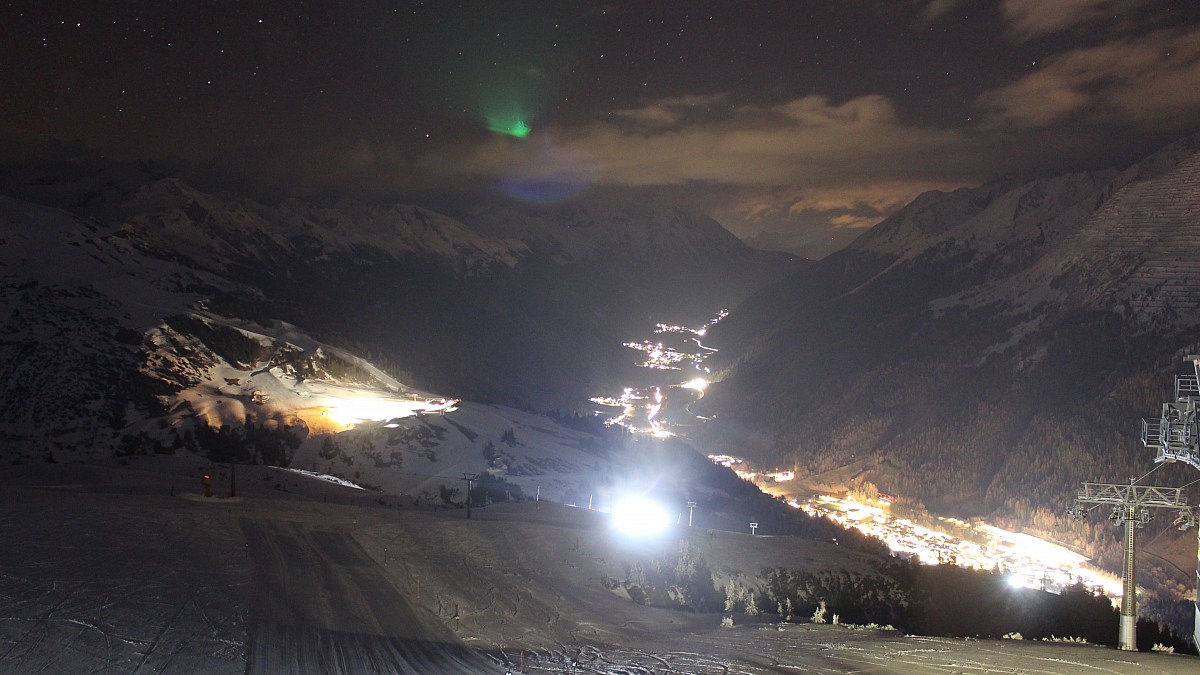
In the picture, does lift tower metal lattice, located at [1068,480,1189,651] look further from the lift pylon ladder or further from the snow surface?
the snow surface

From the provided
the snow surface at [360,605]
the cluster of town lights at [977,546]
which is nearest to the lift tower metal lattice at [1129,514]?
the snow surface at [360,605]

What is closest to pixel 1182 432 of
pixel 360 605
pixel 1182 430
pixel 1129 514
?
pixel 1182 430

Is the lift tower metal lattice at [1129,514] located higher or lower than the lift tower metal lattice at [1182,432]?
lower

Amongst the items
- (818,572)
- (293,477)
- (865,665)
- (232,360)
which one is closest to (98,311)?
(232,360)

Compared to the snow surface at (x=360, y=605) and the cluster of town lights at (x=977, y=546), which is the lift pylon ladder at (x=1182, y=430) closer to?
the snow surface at (x=360, y=605)

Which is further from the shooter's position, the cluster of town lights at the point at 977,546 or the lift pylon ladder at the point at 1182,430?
the cluster of town lights at the point at 977,546

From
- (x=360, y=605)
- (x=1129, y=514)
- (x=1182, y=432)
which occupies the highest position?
(x=1182, y=432)

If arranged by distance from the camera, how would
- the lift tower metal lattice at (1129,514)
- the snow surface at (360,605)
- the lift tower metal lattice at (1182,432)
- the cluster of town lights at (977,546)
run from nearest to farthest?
the snow surface at (360,605) < the lift tower metal lattice at (1182,432) < the lift tower metal lattice at (1129,514) < the cluster of town lights at (977,546)

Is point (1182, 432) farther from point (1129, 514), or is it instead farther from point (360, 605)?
point (360, 605)

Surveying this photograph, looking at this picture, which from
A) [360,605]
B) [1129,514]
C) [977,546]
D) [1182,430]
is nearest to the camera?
[360,605]

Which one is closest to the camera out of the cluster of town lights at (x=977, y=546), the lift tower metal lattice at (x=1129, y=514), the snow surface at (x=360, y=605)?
the snow surface at (x=360, y=605)

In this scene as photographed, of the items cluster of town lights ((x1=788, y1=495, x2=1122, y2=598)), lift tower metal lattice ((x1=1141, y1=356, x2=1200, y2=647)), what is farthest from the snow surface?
cluster of town lights ((x1=788, y1=495, x2=1122, y2=598))

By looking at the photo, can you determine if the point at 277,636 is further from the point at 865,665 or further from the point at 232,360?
the point at 232,360
